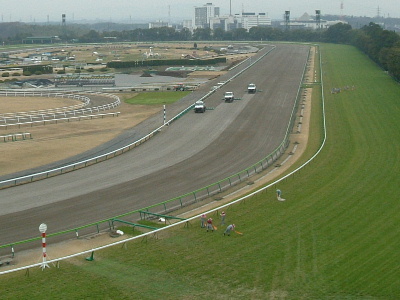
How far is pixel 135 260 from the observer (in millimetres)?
14117

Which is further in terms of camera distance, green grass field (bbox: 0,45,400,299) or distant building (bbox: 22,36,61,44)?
distant building (bbox: 22,36,61,44)

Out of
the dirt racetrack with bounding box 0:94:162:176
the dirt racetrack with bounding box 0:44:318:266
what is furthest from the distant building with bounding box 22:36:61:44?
the dirt racetrack with bounding box 0:44:318:266

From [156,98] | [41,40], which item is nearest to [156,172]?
[156,98]

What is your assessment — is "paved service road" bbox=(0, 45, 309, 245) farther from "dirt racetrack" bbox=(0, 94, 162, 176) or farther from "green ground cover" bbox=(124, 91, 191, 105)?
"green ground cover" bbox=(124, 91, 191, 105)

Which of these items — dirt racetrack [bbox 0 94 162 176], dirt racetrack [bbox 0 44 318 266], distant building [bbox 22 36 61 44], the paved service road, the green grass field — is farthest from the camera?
distant building [bbox 22 36 61 44]

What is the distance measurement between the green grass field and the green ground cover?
23458mm

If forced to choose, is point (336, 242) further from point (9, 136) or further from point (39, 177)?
point (9, 136)

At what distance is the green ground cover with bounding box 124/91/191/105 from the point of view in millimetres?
44594

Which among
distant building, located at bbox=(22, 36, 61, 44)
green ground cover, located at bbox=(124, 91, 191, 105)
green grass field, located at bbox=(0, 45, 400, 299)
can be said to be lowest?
green grass field, located at bbox=(0, 45, 400, 299)

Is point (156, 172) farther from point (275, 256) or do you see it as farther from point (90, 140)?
point (275, 256)

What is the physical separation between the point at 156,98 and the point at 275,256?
33443 millimetres

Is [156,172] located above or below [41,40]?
below

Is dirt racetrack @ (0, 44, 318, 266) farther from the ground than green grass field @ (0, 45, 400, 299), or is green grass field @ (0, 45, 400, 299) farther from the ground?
dirt racetrack @ (0, 44, 318, 266)

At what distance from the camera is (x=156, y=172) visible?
22812 mm
